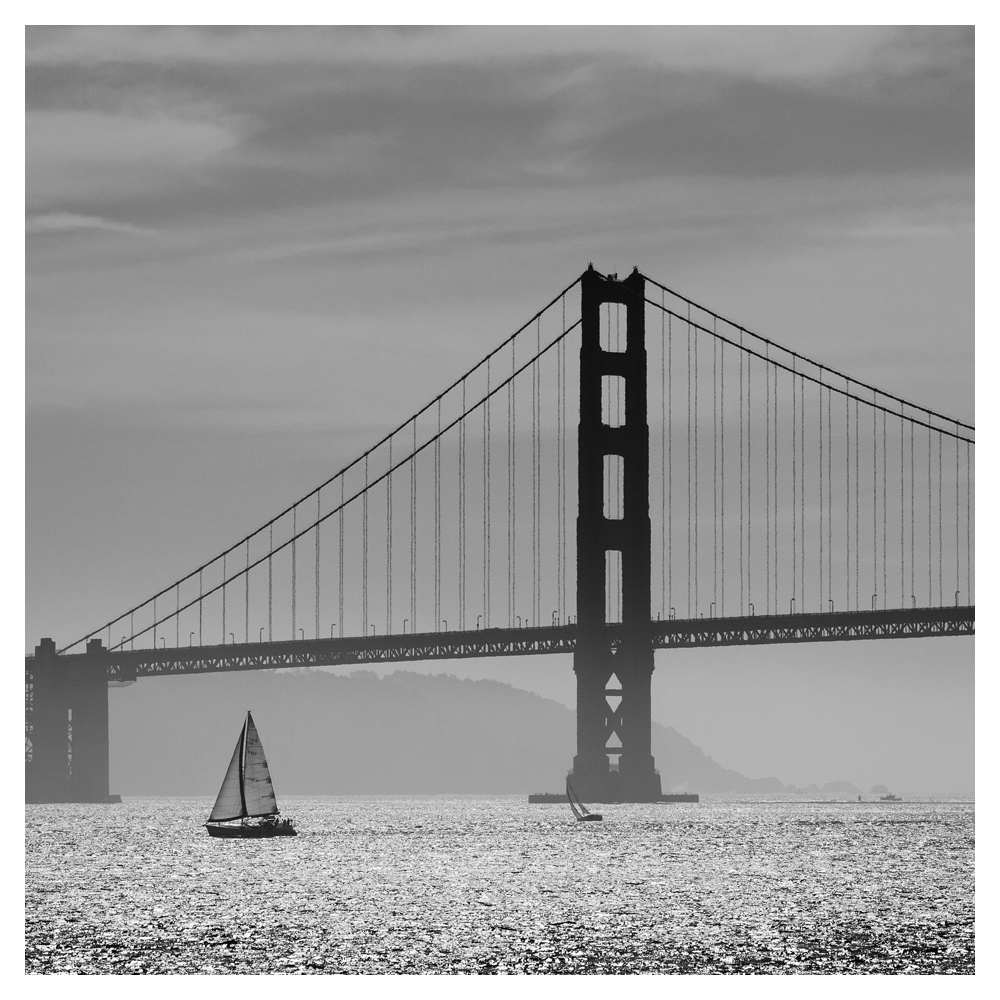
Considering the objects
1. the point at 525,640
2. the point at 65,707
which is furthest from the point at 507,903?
the point at 65,707

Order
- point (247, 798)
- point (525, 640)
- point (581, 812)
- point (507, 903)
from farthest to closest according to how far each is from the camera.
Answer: point (525, 640), point (581, 812), point (247, 798), point (507, 903)

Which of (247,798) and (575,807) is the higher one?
(247,798)

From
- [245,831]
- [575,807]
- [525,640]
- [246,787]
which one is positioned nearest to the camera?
[245,831]

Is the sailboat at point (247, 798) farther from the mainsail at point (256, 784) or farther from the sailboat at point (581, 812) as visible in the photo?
the sailboat at point (581, 812)

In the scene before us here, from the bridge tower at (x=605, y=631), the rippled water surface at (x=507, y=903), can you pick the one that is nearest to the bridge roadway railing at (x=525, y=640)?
the bridge tower at (x=605, y=631)

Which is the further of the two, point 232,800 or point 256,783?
point 232,800

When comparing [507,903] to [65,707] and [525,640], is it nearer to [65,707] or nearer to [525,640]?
[525,640]
